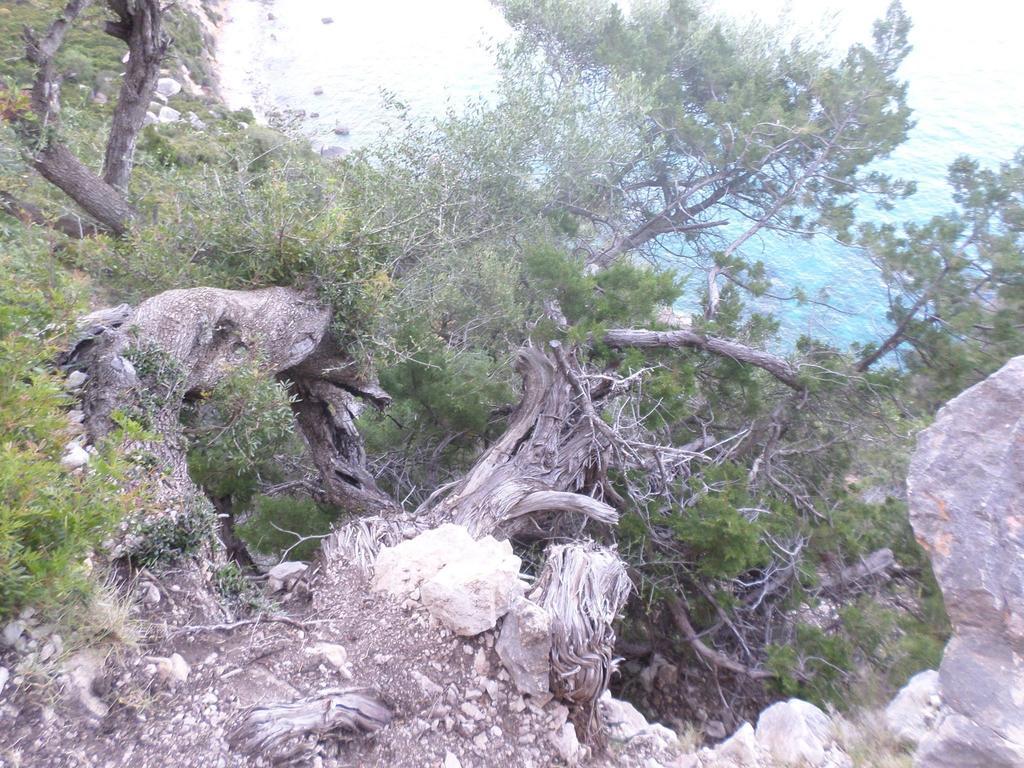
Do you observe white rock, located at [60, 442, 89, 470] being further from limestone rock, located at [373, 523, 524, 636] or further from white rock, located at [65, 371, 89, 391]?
limestone rock, located at [373, 523, 524, 636]

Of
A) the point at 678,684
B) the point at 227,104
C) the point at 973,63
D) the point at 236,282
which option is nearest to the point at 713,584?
the point at 678,684

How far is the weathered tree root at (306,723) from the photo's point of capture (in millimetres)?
2658

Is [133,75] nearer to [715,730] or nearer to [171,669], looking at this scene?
[171,669]

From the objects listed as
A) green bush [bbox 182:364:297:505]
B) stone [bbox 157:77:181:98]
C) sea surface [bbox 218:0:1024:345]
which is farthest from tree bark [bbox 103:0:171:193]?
stone [bbox 157:77:181:98]

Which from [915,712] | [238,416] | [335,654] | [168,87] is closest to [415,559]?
[335,654]

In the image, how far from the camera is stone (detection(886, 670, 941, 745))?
9.52 feet

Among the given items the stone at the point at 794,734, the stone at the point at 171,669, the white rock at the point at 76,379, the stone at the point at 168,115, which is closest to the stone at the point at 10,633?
the stone at the point at 171,669

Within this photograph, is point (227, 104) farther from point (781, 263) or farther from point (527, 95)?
point (781, 263)

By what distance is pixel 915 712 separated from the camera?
302 cm

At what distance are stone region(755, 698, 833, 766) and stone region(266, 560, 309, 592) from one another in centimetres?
301

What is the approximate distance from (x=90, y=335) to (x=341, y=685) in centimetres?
264

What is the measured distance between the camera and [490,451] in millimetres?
5750

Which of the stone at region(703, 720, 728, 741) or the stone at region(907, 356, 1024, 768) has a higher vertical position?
the stone at region(907, 356, 1024, 768)

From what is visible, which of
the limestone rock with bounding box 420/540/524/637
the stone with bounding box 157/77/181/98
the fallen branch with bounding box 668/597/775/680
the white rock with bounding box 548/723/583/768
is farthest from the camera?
the stone with bounding box 157/77/181/98
